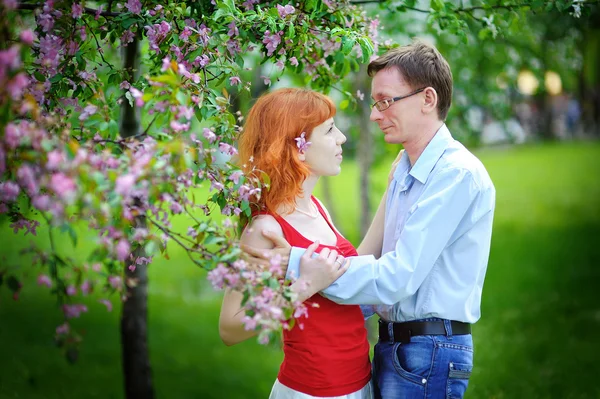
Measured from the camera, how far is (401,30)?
6258 millimetres

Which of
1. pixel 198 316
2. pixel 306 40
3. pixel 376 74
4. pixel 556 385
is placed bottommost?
pixel 198 316

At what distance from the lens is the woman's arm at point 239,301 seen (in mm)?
2803

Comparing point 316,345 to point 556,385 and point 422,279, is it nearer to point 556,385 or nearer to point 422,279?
point 422,279

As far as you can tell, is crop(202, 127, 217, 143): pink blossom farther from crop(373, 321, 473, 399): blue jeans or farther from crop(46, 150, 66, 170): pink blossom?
crop(373, 321, 473, 399): blue jeans

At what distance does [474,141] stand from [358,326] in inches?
210

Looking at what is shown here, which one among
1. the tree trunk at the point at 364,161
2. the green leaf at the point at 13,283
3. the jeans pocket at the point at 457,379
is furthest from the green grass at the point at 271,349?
the jeans pocket at the point at 457,379

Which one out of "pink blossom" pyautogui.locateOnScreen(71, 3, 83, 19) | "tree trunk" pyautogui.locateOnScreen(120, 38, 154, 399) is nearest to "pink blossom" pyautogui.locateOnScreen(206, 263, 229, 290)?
"pink blossom" pyautogui.locateOnScreen(71, 3, 83, 19)

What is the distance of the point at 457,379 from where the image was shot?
9.62 ft

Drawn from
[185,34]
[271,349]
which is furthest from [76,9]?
[271,349]

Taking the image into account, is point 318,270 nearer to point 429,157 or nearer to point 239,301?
point 239,301

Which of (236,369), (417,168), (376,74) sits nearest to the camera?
(417,168)

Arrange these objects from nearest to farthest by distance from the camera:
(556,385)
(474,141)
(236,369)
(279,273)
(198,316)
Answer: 1. (279,273)
2. (556,385)
3. (236,369)
4. (474,141)
5. (198,316)

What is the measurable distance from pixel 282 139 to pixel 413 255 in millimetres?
789

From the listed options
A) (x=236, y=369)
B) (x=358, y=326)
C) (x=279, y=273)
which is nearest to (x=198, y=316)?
(x=236, y=369)
